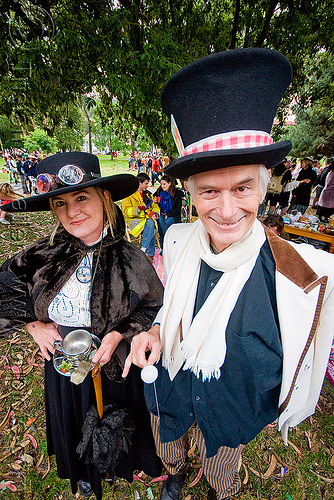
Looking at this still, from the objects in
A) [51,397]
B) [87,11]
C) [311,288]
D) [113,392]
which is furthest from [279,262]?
[87,11]

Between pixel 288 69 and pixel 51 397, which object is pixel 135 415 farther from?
pixel 288 69

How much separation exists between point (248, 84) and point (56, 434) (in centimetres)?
268

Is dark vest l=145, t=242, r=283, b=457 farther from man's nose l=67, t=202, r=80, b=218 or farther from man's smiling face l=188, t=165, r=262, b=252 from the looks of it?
man's nose l=67, t=202, r=80, b=218

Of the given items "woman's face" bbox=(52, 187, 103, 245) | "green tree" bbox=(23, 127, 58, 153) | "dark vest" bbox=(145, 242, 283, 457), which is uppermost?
"green tree" bbox=(23, 127, 58, 153)

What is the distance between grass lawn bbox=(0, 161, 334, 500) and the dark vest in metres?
1.15

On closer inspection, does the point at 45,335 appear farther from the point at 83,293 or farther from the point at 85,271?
the point at 85,271

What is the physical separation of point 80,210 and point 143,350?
0.97 meters

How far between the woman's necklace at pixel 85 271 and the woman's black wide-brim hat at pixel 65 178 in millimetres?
488

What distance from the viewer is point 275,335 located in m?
1.23

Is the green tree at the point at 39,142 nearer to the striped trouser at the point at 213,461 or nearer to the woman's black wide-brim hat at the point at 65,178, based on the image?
the woman's black wide-brim hat at the point at 65,178

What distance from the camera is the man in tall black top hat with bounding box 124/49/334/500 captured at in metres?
1.06

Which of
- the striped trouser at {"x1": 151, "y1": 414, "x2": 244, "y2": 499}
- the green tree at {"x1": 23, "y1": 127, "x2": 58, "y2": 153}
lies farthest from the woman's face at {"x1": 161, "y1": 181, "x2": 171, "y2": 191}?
the green tree at {"x1": 23, "y1": 127, "x2": 58, "y2": 153}

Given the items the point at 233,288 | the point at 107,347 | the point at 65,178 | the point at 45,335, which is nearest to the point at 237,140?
the point at 233,288

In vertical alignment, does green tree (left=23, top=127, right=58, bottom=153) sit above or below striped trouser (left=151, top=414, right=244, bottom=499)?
above
